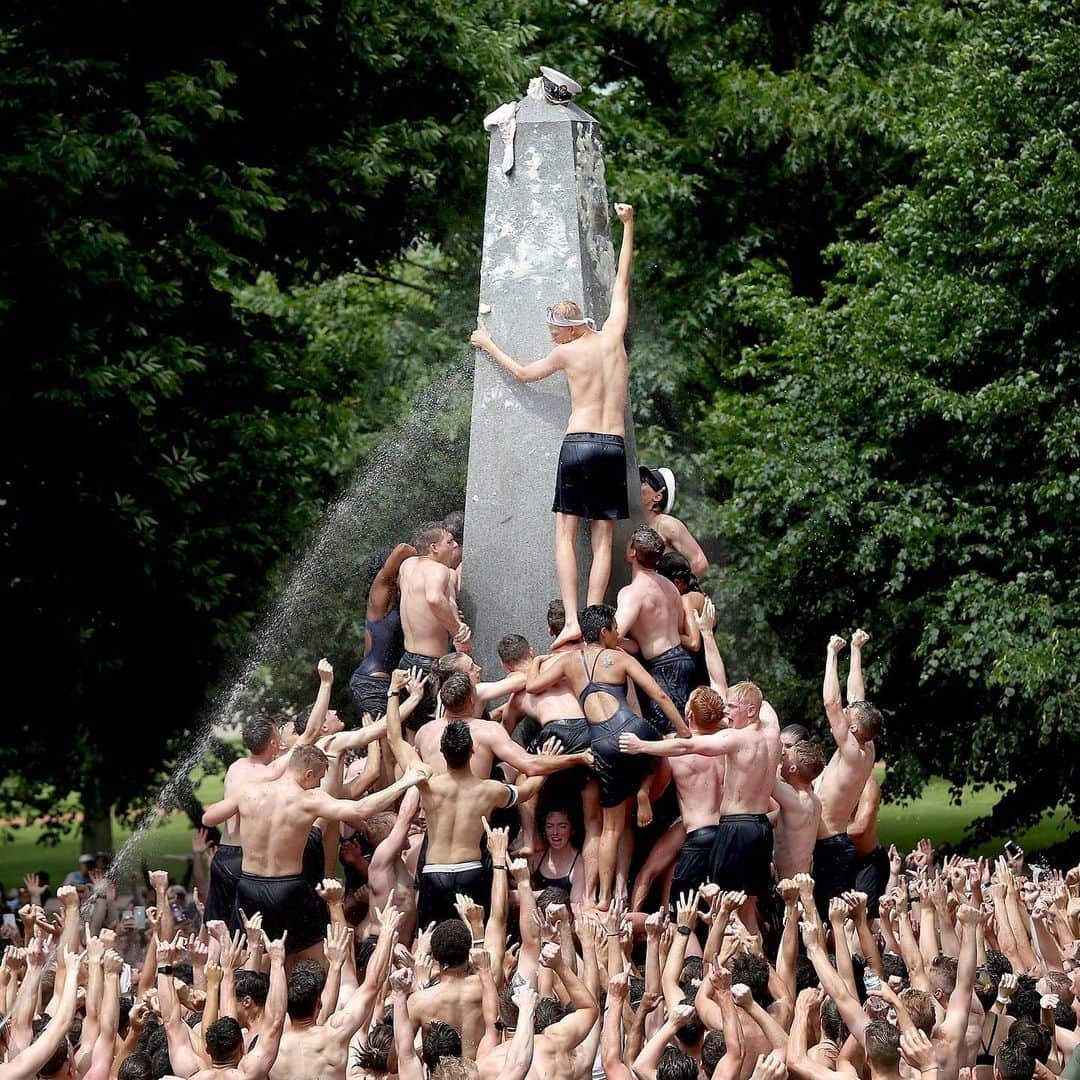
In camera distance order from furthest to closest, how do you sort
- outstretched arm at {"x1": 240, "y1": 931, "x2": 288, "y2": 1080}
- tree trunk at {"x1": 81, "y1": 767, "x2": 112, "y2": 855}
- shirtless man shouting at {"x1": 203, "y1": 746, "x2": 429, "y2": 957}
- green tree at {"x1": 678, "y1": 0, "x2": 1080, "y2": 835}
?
1. tree trunk at {"x1": 81, "y1": 767, "x2": 112, "y2": 855}
2. green tree at {"x1": 678, "y1": 0, "x2": 1080, "y2": 835}
3. shirtless man shouting at {"x1": 203, "y1": 746, "x2": 429, "y2": 957}
4. outstretched arm at {"x1": 240, "y1": 931, "x2": 288, "y2": 1080}

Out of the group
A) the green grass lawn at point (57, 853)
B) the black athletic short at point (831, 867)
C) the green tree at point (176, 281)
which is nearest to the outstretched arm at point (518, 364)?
the black athletic short at point (831, 867)

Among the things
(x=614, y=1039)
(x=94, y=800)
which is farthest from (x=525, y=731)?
(x=94, y=800)

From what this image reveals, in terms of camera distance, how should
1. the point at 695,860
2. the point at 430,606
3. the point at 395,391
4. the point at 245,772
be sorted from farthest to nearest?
the point at 395,391 → the point at 430,606 → the point at 695,860 → the point at 245,772

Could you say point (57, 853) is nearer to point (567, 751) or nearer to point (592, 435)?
point (592, 435)

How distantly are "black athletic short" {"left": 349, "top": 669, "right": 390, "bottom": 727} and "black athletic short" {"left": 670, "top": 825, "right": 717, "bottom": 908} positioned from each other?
274 centimetres

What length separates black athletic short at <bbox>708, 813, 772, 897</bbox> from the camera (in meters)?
12.0

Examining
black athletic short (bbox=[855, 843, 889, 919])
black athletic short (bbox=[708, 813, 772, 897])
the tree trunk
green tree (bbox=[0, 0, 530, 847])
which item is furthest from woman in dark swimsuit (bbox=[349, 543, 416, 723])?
the tree trunk

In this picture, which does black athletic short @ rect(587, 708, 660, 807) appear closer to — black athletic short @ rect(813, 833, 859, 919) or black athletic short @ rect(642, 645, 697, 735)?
black athletic short @ rect(642, 645, 697, 735)

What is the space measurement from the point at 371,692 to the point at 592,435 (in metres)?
2.60

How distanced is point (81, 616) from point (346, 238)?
5.63m

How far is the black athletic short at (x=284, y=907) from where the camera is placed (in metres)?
11.7

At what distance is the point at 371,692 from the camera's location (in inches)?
552

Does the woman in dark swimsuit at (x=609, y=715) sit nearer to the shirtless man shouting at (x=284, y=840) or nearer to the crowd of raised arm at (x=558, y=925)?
the crowd of raised arm at (x=558, y=925)

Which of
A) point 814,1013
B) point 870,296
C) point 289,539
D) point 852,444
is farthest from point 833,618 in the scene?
point 814,1013
